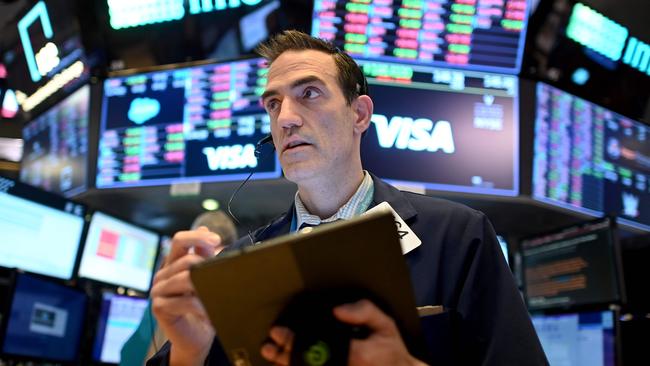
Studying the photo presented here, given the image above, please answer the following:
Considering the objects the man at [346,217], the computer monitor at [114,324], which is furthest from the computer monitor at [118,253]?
the man at [346,217]

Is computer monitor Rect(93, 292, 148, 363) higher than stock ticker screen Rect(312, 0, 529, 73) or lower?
lower

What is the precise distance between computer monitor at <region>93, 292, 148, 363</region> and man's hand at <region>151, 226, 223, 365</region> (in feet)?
7.90

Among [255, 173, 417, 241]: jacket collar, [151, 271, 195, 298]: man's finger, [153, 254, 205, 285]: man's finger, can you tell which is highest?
[255, 173, 417, 241]: jacket collar

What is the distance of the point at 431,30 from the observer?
3.50m

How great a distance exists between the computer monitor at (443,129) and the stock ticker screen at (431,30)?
7cm

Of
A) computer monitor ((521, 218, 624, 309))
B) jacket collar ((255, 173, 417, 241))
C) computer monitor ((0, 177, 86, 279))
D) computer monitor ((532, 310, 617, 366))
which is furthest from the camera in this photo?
computer monitor ((521, 218, 624, 309))

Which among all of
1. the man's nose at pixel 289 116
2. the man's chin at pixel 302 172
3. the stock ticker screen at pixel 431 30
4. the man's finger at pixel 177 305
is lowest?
the man's finger at pixel 177 305

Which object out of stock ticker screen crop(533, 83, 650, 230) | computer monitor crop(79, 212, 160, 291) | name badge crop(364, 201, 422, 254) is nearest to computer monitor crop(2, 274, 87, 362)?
computer monitor crop(79, 212, 160, 291)

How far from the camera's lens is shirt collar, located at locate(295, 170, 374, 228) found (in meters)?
1.41

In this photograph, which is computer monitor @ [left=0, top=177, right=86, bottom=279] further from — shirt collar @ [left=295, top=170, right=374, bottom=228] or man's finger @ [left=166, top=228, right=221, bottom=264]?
man's finger @ [left=166, top=228, right=221, bottom=264]

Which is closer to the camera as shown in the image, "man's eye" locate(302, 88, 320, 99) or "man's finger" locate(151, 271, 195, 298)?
"man's finger" locate(151, 271, 195, 298)

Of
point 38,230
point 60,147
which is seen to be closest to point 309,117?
point 38,230

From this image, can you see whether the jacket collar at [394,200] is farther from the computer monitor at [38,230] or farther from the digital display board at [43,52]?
the digital display board at [43,52]

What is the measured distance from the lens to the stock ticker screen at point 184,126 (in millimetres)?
3508
